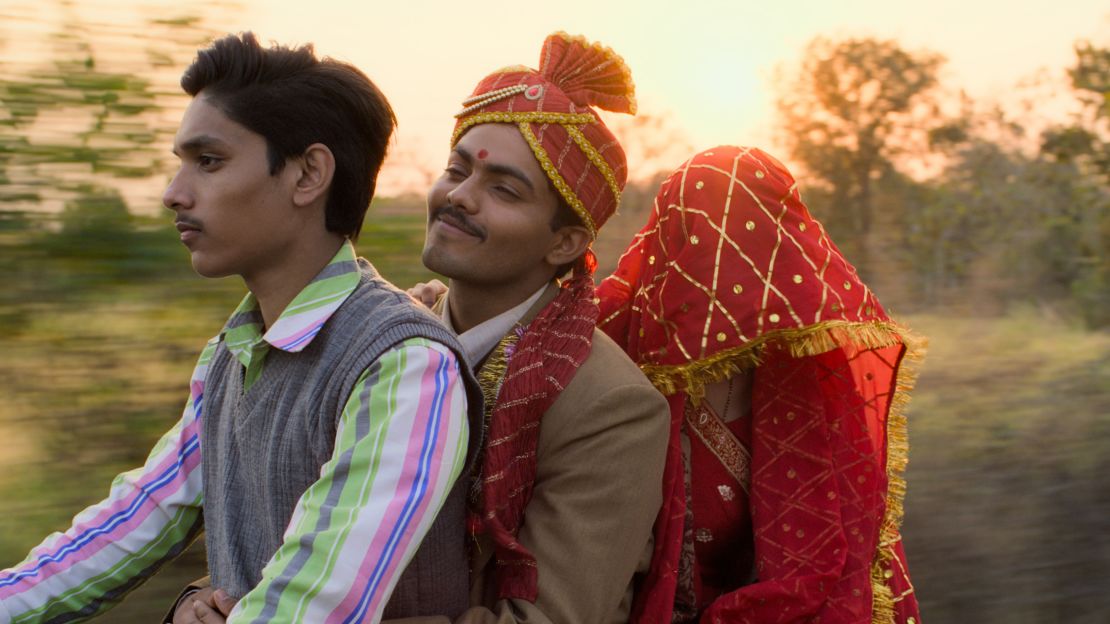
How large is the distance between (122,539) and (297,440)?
0.54 metres

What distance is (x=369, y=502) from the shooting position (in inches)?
65.3

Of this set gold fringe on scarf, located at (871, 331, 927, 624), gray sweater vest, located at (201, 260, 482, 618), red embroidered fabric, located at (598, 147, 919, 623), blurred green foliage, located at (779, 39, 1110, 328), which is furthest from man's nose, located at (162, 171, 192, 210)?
blurred green foliage, located at (779, 39, 1110, 328)

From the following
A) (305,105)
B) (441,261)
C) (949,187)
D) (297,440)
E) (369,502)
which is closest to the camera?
(369,502)

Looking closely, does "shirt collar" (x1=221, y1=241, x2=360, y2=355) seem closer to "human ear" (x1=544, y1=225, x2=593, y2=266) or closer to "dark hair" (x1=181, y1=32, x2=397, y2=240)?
"dark hair" (x1=181, y1=32, x2=397, y2=240)

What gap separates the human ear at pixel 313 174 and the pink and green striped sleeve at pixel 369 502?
1.08 feet

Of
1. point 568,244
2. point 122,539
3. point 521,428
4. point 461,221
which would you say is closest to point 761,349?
point 568,244

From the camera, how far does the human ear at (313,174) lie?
6.22ft

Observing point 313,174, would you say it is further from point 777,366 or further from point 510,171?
point 777,366

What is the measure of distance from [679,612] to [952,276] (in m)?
4.05

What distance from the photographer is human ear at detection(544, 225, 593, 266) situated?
247 cm

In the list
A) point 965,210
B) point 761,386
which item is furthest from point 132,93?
point 965,210

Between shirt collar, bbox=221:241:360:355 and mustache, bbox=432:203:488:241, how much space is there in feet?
1.34

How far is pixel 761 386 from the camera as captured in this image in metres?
2.50

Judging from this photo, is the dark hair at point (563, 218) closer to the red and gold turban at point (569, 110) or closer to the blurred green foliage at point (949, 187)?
the red and gold turban at point (569, 110)
